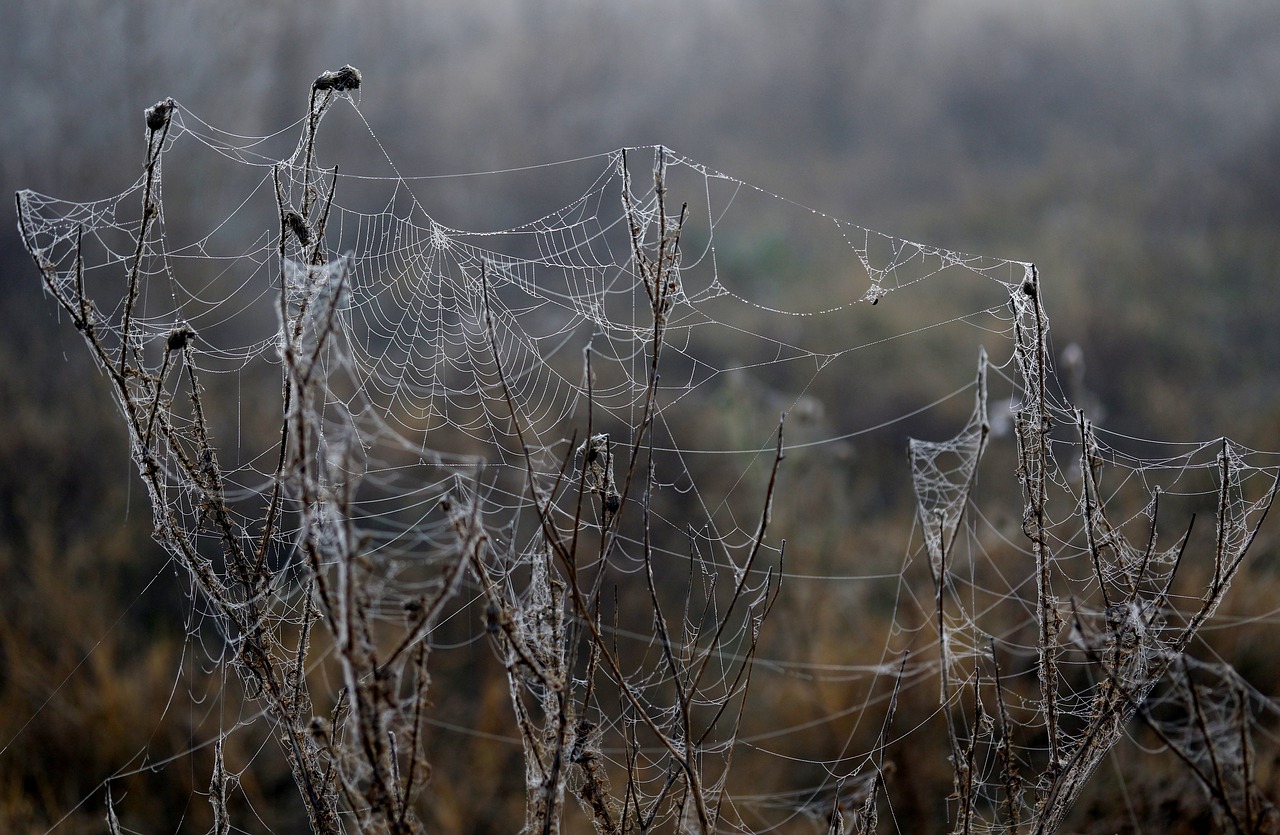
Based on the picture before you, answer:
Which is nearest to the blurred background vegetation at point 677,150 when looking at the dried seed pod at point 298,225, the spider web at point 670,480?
the spider web at point 670,480

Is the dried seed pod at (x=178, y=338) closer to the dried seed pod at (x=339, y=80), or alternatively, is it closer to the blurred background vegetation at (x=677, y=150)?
the dried seed pod at (x=339, y=80)

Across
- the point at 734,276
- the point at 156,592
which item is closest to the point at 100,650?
the point at 156,592

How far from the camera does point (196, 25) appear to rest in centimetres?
896

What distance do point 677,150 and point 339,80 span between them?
36.6 ft

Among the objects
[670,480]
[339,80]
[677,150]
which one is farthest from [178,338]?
[677,150]

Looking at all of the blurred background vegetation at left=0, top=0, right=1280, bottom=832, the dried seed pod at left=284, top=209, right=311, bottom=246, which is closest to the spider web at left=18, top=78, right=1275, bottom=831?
the dried seed pod at left=284, top=209, right=311, bottom=246

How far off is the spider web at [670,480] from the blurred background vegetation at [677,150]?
43cm

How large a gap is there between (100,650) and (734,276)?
308 inches

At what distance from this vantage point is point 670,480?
573 centimetres

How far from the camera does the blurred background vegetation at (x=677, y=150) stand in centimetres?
366

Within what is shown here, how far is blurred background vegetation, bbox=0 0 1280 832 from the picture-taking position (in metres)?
3.66

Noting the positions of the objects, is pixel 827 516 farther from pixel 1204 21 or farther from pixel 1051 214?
pixel 1204 21

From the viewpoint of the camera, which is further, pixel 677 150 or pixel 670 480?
pixel 677 150

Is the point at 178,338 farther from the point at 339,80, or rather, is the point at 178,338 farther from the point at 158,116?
the point at 339,80
